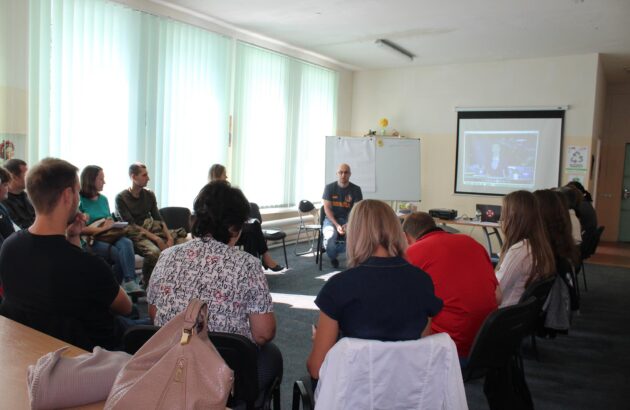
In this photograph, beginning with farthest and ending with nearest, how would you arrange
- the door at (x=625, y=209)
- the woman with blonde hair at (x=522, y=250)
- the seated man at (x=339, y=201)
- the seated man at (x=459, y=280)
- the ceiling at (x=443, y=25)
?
the door at (x=625, y=209)
the seated man at (x=339, y=201)
the ceiling at (x=443, y=25)
the woman with blonde hair at (x=522, y=250)
the seated man at (x=459, y=280)

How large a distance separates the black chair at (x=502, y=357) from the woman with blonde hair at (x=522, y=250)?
421mm

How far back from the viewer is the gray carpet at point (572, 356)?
9.70ft

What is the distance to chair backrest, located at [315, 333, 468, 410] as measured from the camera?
4.78 ft

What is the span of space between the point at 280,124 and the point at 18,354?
6.05 m

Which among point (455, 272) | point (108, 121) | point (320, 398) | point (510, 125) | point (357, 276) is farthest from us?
point (510, 125)

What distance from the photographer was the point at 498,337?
208 centimetres

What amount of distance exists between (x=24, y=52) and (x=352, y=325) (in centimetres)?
408

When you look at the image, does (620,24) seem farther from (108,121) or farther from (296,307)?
(108,121)

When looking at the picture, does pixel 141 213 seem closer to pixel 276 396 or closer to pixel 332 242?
pixel 332 242

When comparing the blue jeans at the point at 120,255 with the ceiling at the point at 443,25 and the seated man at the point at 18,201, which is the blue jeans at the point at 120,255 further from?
the ceiling at the point at 443,25

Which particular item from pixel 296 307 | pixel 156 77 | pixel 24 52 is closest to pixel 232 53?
pixel 156 77

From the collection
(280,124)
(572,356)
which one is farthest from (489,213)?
(280,124)

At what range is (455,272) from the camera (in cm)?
220

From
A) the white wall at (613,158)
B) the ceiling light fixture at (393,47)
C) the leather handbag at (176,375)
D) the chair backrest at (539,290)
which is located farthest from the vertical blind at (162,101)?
the white wall at (613,158)
